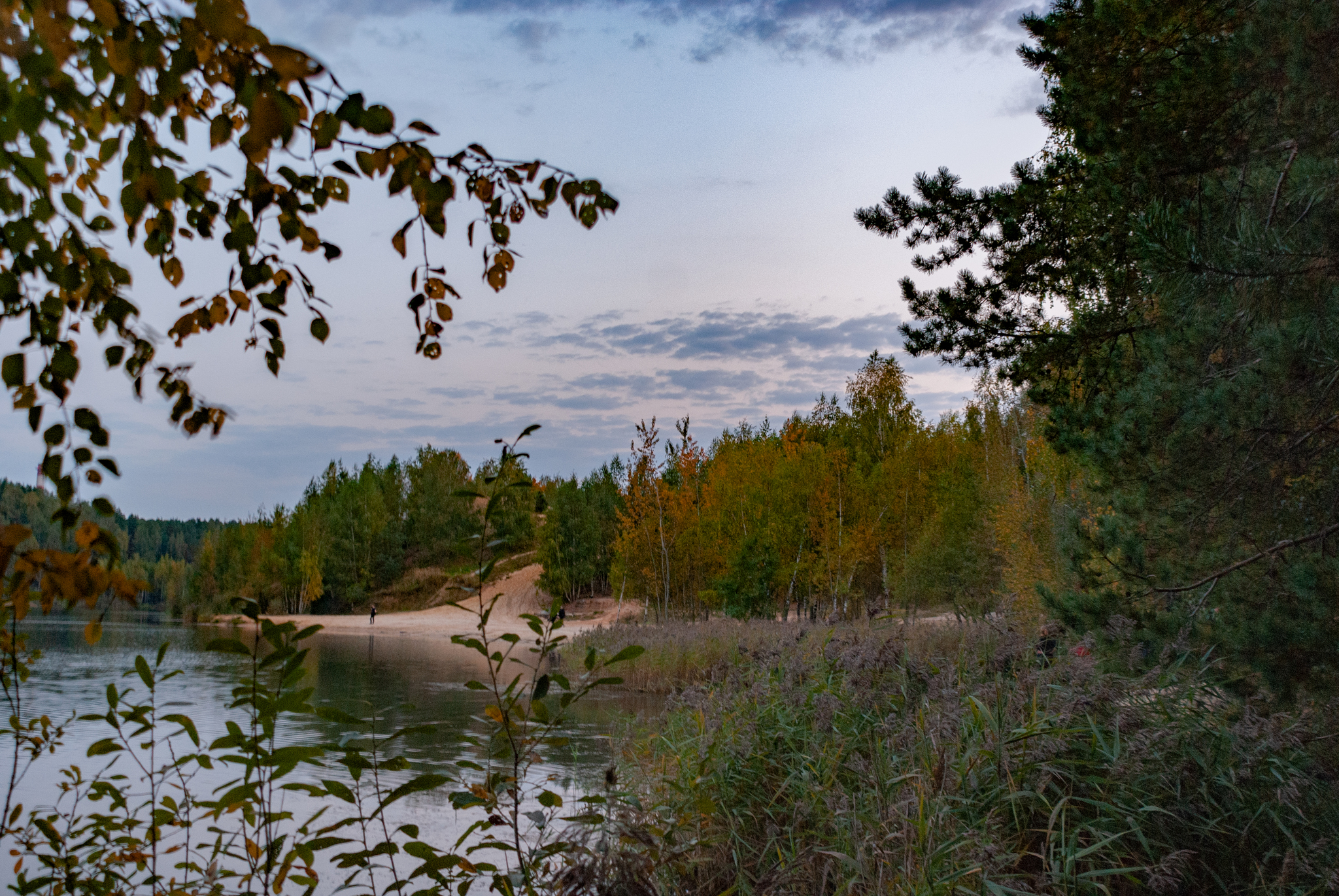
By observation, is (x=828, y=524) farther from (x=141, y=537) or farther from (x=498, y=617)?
(x=141, y=537)

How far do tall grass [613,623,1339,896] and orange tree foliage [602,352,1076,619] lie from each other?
1280 cm

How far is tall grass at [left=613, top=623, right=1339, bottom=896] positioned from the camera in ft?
9.32

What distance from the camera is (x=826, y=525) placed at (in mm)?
23062

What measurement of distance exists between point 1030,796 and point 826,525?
795 inches

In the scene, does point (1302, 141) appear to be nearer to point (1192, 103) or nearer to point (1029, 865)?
point (1192, 103)

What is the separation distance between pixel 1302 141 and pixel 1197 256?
3.22 ft

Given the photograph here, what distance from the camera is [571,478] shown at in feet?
145

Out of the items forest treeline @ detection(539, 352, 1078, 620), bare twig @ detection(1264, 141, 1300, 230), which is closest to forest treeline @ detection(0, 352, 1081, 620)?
forest treeline @ detection(539, 352, 1078, 620)

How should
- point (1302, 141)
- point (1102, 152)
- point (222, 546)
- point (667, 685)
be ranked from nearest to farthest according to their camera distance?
point (1302, 141) < point (1102, 152) < point (667, 685) < point (222, 546)

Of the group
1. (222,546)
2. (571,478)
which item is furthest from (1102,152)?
(222,546)

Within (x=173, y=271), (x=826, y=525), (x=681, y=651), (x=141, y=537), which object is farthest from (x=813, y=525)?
(x=141, y=537)

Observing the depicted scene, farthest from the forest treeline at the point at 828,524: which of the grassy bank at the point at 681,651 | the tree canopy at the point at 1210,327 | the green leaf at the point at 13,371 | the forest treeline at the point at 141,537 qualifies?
the green leaf at the point at 13,371

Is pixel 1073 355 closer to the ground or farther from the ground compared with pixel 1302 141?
closer to the ground

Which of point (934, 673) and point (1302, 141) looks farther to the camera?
point (934, 673)
